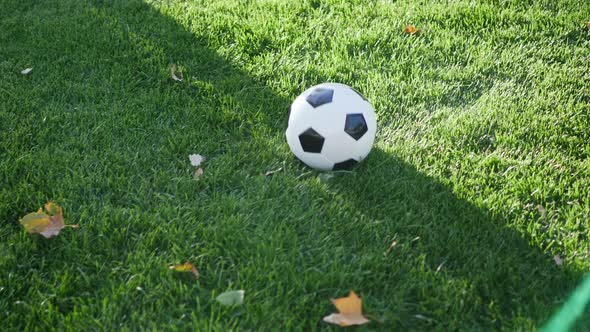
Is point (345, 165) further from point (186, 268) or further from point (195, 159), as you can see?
point (186, 268)

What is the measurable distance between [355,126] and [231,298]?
3.66 ft

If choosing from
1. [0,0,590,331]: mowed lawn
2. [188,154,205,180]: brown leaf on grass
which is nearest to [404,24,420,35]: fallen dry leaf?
[0,0,590,331]: mowed lawn

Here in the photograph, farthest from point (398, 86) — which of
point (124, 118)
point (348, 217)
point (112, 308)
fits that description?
point (112, 308)

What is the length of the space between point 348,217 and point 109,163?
1.33 meters

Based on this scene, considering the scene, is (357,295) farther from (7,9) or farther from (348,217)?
(7,9)

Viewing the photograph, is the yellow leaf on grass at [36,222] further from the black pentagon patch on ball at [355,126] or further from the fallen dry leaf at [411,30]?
the fallen dry leaf at [411,30]

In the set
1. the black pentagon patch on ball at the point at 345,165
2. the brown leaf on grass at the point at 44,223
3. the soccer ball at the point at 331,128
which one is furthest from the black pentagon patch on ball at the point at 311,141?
the brown leaf on grass at the point at 44,223

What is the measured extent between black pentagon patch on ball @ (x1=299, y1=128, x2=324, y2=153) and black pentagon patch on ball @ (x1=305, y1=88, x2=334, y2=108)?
14 centimetres

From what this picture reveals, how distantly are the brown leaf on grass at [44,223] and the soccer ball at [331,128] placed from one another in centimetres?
119

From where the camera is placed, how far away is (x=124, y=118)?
144 inches

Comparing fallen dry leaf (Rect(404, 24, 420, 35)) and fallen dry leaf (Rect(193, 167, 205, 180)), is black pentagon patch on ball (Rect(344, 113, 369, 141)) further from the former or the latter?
fallen dry leaf (Rect(404, 24, 420, 35))

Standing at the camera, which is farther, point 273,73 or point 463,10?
point 463,10

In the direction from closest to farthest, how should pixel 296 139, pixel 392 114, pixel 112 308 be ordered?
pixel 112 308
pixel 296 139
pixel 392 114

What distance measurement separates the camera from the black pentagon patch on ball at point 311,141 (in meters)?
3.08
